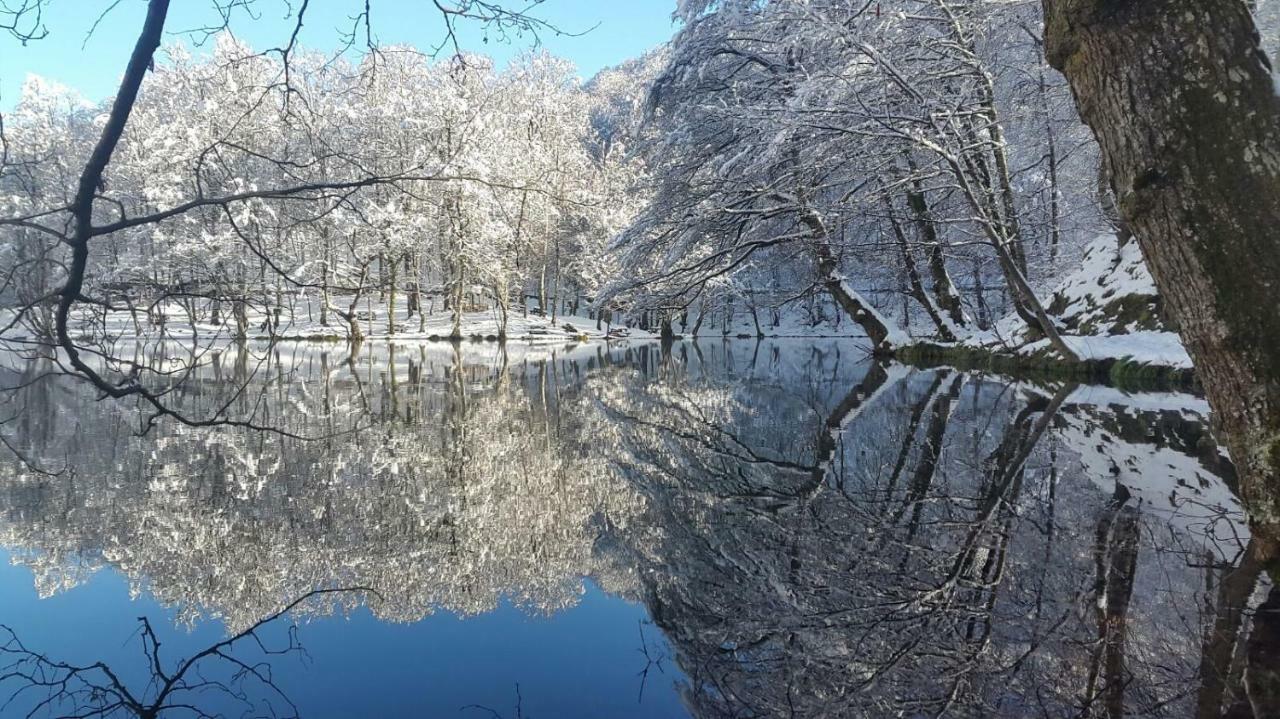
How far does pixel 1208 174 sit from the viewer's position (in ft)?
4.98

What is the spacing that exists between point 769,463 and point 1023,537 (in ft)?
6.71

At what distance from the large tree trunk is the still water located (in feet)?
2.55

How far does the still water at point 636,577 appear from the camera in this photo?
190cm

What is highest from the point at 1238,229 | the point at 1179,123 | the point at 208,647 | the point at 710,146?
the point at 710,146

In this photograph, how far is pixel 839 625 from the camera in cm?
218

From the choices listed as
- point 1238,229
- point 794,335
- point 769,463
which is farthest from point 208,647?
point 794,335

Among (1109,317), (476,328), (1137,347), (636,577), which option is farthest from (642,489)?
(476,328)

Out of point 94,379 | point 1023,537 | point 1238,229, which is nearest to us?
point 1238,229

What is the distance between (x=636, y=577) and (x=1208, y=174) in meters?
2.30

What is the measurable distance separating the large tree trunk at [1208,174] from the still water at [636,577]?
2.55 feet

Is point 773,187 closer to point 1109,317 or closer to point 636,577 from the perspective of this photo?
point 1109,317

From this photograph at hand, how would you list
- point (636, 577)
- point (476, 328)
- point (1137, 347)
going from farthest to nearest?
point (476, 328)
point (1137, 347)
point (636, 577)

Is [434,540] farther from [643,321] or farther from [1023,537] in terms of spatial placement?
[643,321]

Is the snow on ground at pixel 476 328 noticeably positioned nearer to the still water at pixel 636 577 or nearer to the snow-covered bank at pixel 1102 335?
the snow-covered bank at pixel 1102 335
